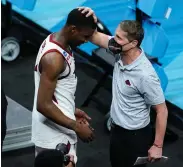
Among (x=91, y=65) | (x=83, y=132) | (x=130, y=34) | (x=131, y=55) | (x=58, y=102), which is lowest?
(x=91, y=65)

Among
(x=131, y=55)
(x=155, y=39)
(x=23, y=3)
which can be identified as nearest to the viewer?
(x=131, y=55)

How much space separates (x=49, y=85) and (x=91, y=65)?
3.05 m

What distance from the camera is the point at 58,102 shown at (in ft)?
11.1

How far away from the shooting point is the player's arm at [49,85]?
3.20 metres

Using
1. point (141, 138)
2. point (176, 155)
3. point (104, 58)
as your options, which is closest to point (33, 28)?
point (104, 58)

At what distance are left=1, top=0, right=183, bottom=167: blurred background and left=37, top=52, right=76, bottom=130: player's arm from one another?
4.70 feet

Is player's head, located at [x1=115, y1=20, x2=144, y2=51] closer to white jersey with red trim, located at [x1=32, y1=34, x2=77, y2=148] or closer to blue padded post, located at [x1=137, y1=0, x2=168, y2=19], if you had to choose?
white jersey with red trim, located at [x1=32, y1=34, x2=77, y2=148]

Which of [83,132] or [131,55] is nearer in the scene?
[83,132]

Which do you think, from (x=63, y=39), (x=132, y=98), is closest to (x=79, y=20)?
(x=63, y=39)

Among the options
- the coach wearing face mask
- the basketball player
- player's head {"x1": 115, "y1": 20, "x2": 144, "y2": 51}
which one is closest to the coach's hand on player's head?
the basketball player

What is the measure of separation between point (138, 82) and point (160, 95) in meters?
0.16

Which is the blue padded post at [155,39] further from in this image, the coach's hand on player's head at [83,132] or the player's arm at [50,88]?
the player's arm at [50,88]

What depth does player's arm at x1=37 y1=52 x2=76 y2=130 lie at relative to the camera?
10.5 ft

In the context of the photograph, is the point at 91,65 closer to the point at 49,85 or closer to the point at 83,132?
the point at 83,132
